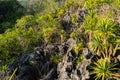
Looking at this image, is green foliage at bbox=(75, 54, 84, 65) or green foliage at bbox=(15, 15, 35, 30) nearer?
green foliage at bbox=(75, 54, 84, 65)

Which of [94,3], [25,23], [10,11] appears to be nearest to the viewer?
[94,3]

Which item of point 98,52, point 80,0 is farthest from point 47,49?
point 80,0

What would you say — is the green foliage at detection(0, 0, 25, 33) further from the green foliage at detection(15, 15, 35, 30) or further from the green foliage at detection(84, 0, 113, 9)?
the green foliage at detection(84, 0, 113, 9)

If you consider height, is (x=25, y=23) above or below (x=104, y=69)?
above

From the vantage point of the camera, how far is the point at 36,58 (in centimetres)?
5784

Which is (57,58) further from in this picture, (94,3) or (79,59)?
(94,3)

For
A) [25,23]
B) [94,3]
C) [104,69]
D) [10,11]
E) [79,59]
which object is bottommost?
[10,11]

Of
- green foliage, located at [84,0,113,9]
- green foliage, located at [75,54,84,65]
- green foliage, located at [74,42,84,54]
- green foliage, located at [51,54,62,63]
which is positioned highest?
green foliage, located at [84,0,113,9]

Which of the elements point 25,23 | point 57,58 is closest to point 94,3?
point 57,58

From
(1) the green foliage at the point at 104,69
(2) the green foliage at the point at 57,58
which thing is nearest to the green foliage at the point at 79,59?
(2) the green foliage at the point at 57,58

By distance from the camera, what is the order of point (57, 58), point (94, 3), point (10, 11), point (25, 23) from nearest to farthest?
point (57, 58)
point (94, 3)
point (25, 23)
point (10, 11)

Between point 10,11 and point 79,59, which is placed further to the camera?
point 10,11

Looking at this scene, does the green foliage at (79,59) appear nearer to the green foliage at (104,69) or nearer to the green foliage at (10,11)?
the green foliage at (104,69)

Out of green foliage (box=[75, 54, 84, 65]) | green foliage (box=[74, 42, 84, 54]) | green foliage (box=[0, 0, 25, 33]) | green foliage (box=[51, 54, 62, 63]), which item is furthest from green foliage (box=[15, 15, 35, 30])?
green foliage (box=[75, 54, 84, 65])
